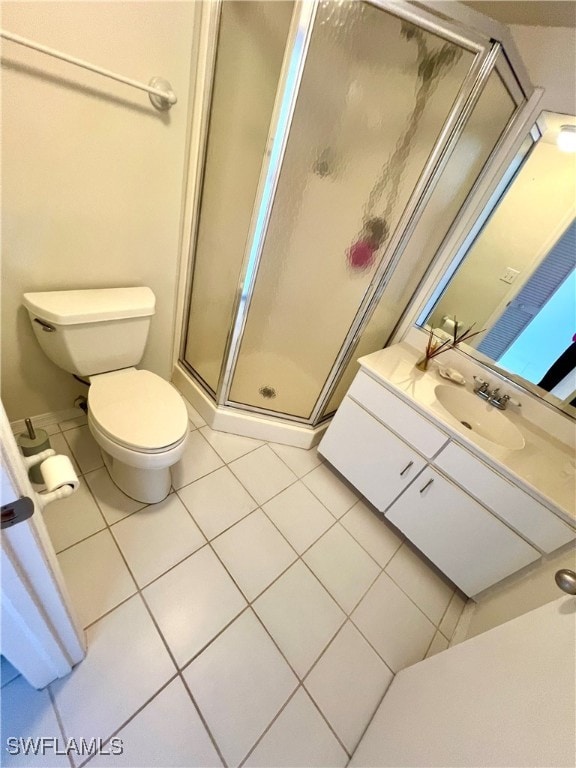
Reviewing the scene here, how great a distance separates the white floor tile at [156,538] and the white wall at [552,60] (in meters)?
2.18

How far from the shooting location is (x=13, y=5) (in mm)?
802

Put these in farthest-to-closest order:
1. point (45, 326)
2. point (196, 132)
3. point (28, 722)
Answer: point (196, 132)
point (45, 326)
point (28, 722)

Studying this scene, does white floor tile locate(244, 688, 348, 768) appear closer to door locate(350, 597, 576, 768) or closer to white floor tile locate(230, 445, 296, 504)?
door locate(350, 597, 576, 768)

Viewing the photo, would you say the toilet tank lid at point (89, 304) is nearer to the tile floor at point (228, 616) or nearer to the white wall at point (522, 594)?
the tile floor at point (228, 616)

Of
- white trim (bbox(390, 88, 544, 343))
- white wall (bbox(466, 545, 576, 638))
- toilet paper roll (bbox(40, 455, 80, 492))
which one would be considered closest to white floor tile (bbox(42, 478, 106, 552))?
toilet paper roll (bbox(40, 455, 80, 492))

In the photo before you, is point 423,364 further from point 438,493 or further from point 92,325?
point 92,325

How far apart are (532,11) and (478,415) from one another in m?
1.43

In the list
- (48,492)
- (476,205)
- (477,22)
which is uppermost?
(477,22)

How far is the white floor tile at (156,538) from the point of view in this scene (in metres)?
1.17

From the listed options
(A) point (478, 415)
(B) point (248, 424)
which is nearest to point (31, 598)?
(B) point (248, 424)

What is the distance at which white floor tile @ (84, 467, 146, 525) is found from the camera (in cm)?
128

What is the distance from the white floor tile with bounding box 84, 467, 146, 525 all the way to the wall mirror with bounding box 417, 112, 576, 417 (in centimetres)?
171

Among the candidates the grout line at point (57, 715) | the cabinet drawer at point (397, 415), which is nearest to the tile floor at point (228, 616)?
the grout line at point (57, 715)

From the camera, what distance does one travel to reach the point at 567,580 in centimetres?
57
